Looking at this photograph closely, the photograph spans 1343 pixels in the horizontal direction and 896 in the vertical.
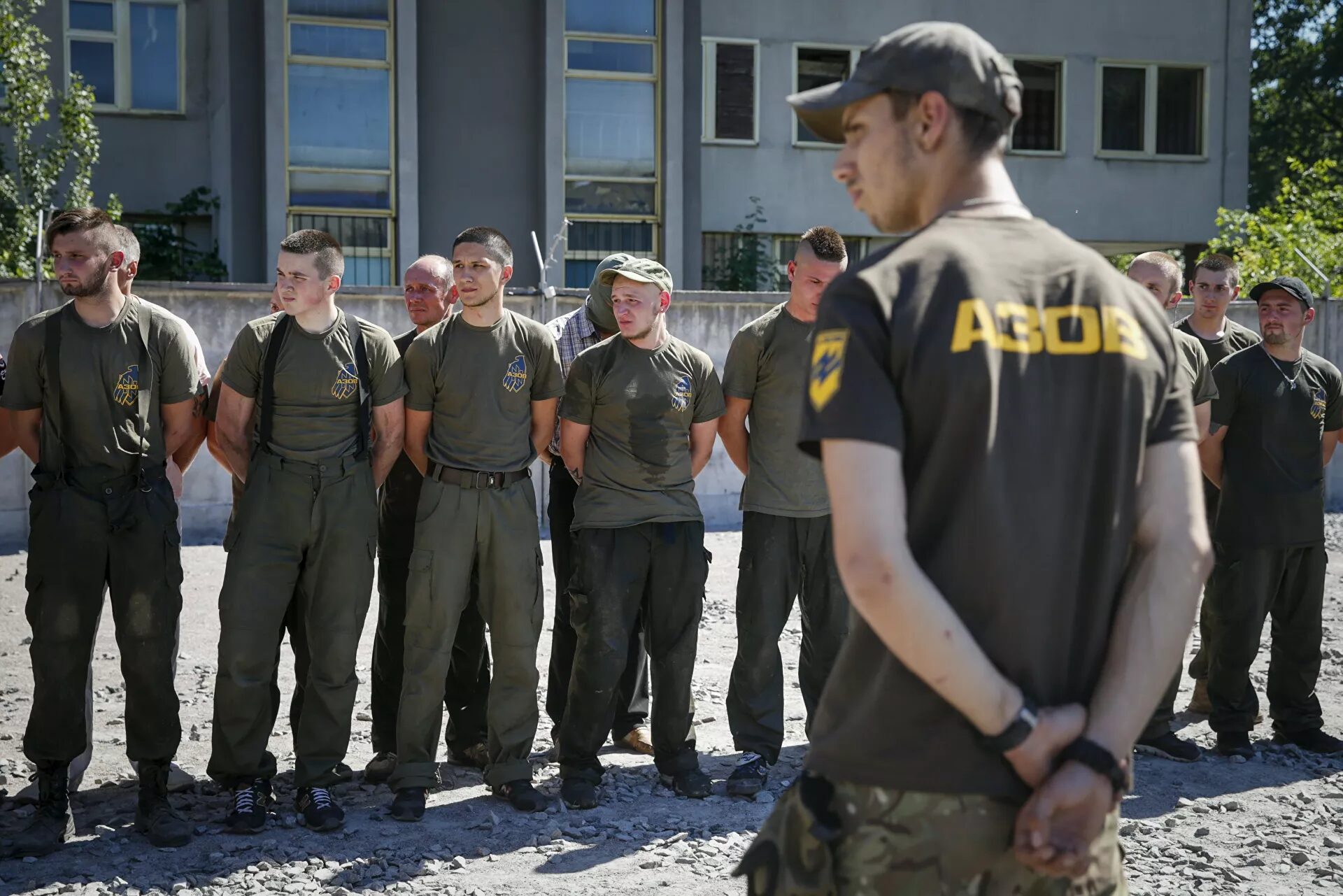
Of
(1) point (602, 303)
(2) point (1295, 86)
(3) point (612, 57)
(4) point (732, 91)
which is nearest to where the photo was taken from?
(1) point (602, 303)

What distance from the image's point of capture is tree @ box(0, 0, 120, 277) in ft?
49.6

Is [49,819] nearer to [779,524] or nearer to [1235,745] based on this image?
[779,524]

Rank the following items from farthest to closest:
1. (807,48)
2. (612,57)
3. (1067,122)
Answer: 1. (1067,122)
2. (807,48)
3. (612,57)

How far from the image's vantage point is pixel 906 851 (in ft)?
6.42

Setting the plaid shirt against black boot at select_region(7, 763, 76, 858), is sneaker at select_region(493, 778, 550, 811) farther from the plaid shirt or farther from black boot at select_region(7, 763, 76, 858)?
the plaid shirt

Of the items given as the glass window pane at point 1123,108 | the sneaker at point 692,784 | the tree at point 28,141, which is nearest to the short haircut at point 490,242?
the sneaker at point 692,784

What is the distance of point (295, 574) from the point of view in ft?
17.6

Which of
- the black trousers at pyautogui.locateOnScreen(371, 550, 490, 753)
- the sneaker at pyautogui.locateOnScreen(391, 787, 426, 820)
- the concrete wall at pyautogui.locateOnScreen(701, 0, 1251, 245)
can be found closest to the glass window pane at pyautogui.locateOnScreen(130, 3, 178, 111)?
the concrete wall at pyautogui.locateOnScreen(701, 0, 1251, 245)

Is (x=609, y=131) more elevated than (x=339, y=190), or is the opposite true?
(x=609, y=131)

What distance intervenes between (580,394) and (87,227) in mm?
2055

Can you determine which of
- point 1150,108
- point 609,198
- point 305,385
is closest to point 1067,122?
point 1150,108

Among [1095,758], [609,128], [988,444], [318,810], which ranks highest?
[609,128]

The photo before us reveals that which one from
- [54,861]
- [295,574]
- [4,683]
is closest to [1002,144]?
[295,574]

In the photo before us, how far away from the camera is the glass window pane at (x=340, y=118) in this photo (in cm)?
1755
